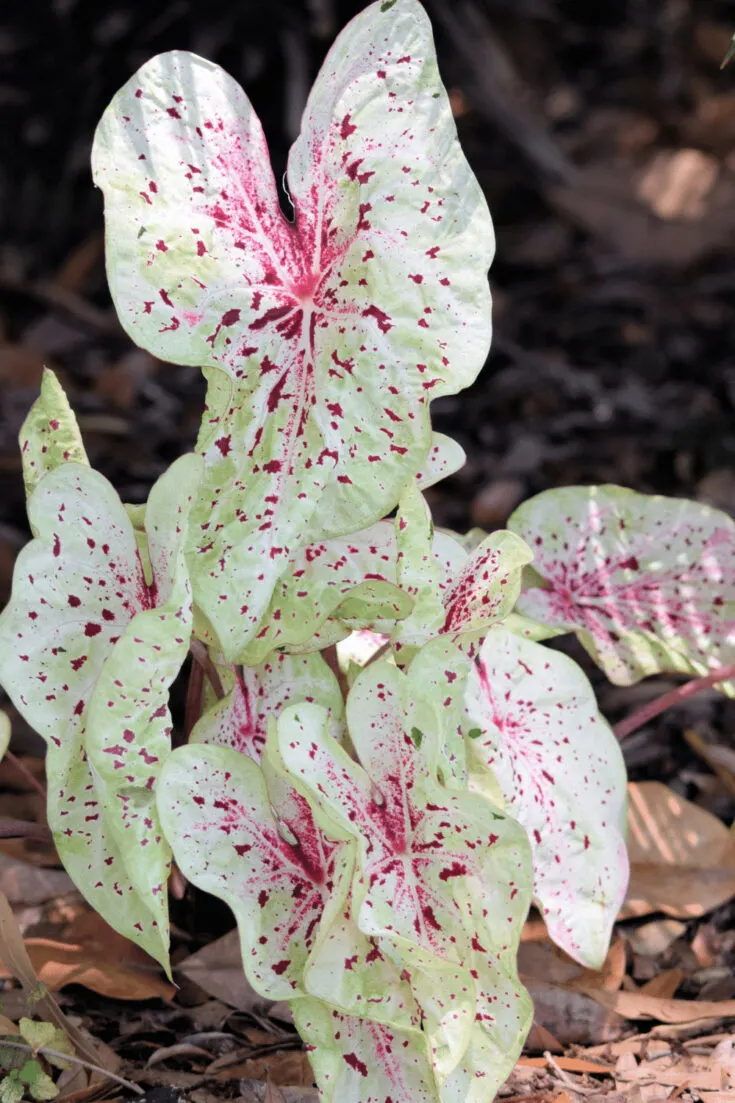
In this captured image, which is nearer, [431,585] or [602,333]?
[431,585]

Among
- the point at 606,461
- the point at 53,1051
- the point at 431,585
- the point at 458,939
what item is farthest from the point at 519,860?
the point at 606,461

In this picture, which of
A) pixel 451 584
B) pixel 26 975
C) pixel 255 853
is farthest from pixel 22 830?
pixel 451 584

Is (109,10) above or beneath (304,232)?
above

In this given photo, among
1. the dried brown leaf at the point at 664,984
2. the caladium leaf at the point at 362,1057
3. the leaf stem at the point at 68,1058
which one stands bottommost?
the dried brown leaf at the point at 664,984

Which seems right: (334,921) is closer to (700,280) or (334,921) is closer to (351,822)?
(351,822)

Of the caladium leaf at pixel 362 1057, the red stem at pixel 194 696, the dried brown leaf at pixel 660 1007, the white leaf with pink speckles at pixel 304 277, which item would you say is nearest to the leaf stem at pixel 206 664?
the red stem at pixel 194 696

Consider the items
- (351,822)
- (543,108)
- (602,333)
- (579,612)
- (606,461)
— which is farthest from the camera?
(543,108)

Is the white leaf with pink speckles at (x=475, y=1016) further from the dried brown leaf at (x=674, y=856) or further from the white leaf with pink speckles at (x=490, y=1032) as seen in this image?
the dried brown leaf at (x=674, y=856)

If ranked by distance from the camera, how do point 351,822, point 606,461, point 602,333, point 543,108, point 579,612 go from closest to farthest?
point 351,822, point 579,612, point 606,461, point 602,333, point 543,108
